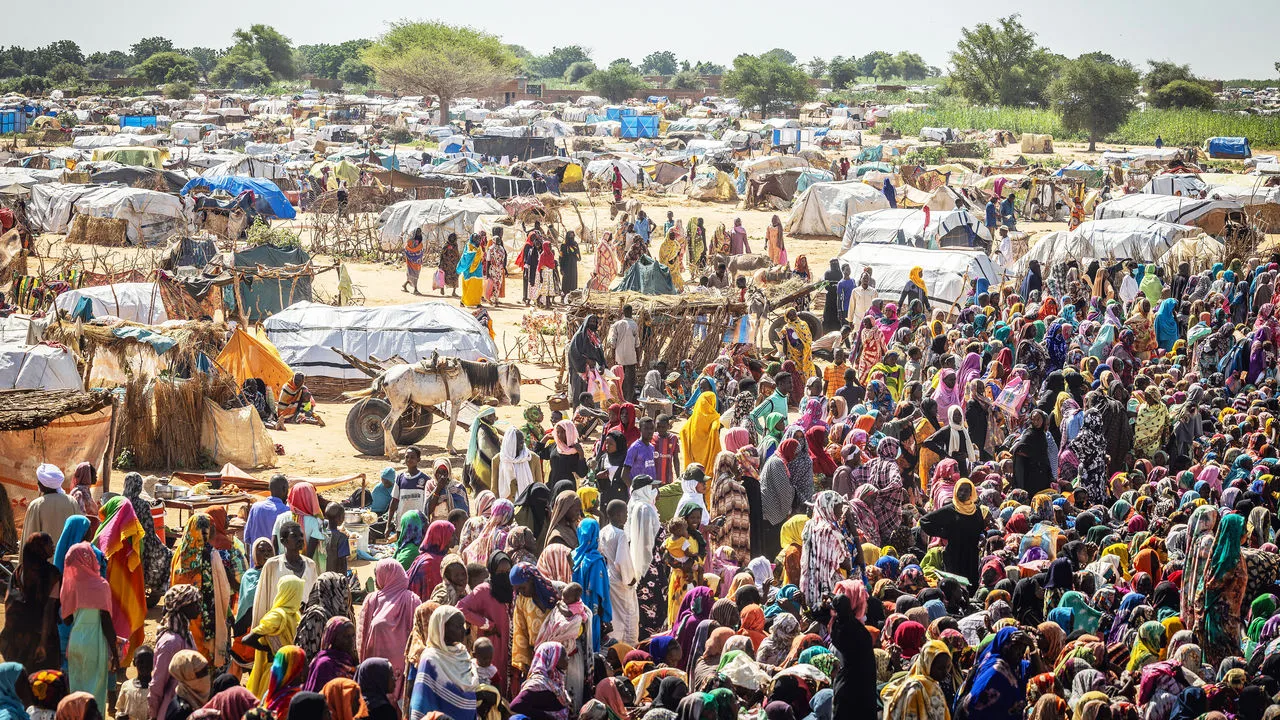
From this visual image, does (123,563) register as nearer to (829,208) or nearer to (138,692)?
(138,692)

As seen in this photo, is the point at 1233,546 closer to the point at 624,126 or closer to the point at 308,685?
the point at 308,685

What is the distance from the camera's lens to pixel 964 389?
11250 mm

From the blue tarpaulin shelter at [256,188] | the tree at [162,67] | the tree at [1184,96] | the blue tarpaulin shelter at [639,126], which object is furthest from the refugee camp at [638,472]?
the tree at [162,67]

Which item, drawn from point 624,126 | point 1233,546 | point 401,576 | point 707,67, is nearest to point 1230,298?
point 1233,546

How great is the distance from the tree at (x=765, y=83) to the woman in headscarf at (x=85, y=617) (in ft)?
226

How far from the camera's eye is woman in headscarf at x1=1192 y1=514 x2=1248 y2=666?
22.6 ft

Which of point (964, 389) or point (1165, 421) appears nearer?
point (1165, 421)

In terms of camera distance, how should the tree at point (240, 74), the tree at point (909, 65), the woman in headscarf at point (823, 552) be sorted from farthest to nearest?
the tree at point (909, 65) < the tree at point (240, 74) < the woman in headscarf at point (823, 552)

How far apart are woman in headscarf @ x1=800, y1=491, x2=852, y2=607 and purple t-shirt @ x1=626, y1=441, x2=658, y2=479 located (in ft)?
7.07

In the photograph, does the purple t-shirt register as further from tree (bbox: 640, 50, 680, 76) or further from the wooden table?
tree (bbox: 640, 50, 680, 76)

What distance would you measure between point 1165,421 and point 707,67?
394ft

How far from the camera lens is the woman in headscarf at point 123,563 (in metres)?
7.09

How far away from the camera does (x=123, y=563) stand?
23.5 ft

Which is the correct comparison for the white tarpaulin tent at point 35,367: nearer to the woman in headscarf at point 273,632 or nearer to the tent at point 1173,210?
the woman in headscarf at point 273,632
